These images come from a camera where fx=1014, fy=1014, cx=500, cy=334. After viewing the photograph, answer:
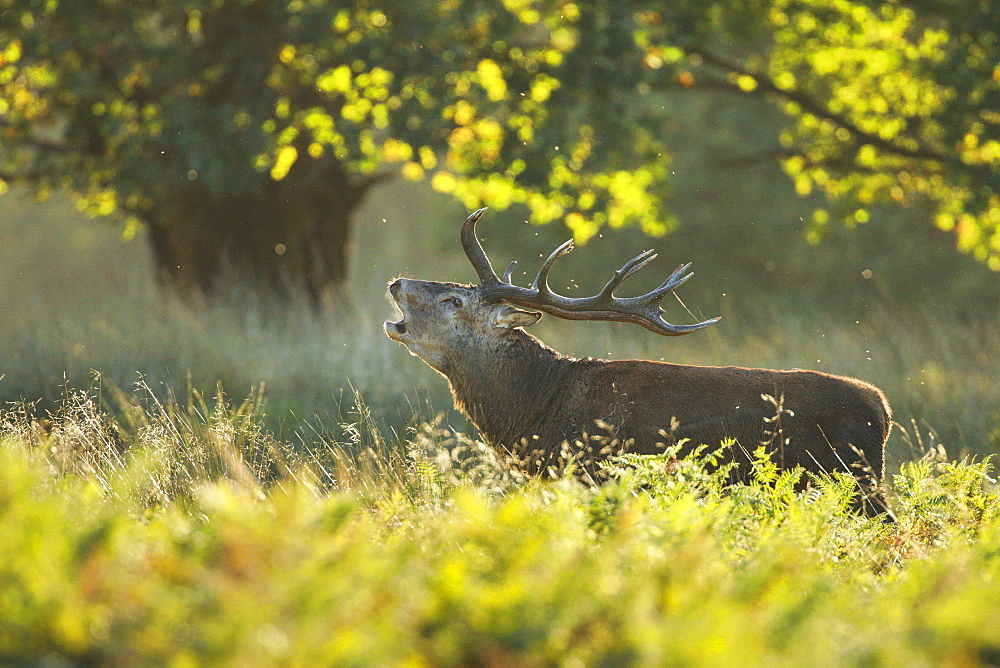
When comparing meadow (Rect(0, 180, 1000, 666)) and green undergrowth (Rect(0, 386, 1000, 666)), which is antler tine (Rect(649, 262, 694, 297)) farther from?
green undergrowth (Rect(0, 386, 1000, 666))

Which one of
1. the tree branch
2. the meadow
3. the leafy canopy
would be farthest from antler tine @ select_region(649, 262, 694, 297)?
the tree branch

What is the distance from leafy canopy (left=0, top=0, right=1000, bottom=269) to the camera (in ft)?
33.5

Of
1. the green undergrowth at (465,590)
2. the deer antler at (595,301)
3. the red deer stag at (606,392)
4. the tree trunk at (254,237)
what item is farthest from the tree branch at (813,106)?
the green undergrowth at (465,590)

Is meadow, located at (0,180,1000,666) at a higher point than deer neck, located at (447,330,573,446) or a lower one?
higher

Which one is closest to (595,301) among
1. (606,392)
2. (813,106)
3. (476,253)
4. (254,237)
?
(606,392)

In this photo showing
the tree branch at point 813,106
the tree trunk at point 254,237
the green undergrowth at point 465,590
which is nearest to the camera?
the green undergrowth at point 465,590

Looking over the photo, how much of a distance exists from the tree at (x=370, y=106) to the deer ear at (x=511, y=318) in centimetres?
413

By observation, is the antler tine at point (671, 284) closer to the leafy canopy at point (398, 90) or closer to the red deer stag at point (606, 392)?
the red deer stag at point (606, 392)

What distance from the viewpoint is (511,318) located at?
21.4 feet

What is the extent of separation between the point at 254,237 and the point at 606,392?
23.2 ft

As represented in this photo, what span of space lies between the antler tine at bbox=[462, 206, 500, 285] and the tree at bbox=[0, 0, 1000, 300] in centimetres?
358

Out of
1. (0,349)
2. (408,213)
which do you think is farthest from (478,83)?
(408,213)

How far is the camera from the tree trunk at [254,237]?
12000mm

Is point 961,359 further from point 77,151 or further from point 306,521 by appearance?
point 77,151
